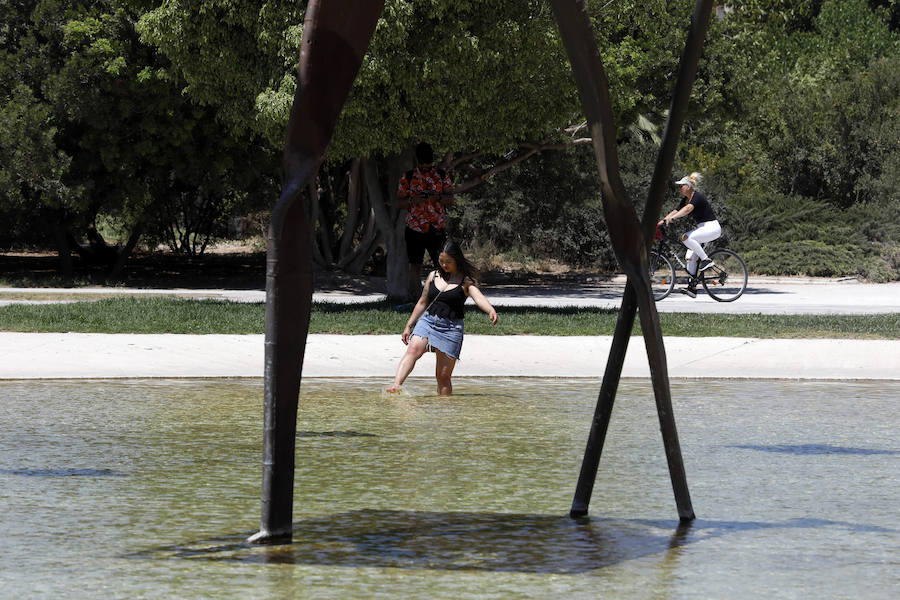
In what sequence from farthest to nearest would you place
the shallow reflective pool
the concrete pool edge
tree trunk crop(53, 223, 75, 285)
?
1. tree trunk crop(53, 223, 75, 285)
2. the concrete pool edge
3. the shallow reflective pool

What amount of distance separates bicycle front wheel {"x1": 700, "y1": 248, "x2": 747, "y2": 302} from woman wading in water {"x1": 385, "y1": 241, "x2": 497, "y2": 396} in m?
10.5

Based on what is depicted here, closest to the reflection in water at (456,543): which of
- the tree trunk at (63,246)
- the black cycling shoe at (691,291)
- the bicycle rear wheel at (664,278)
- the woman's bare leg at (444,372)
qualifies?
the woman's bare leg at (444,372)

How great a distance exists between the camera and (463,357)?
14.1m

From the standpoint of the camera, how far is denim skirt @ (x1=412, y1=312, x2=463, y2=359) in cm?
1205

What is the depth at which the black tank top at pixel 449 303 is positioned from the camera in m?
12.2

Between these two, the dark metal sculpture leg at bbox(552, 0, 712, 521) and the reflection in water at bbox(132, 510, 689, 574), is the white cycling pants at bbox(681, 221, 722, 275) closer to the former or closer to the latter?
the dark metal sculpture leg at bbox(552, 0, 712, 521)

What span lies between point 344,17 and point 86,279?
21.6 metres

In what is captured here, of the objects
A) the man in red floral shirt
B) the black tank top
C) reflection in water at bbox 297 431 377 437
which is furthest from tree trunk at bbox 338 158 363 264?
reflection in water at bbox 297 431 377 437

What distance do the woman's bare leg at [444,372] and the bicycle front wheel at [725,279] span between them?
1083 centimetres

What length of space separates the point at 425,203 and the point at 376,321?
2.69 m

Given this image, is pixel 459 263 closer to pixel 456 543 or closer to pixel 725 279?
pixel 456 543

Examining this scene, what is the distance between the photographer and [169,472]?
26.9 feet

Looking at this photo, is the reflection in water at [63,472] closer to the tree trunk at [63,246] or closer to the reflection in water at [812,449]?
the reflection in water at [812,449]

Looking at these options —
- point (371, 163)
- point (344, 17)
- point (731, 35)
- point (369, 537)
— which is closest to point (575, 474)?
point (369, 537)
